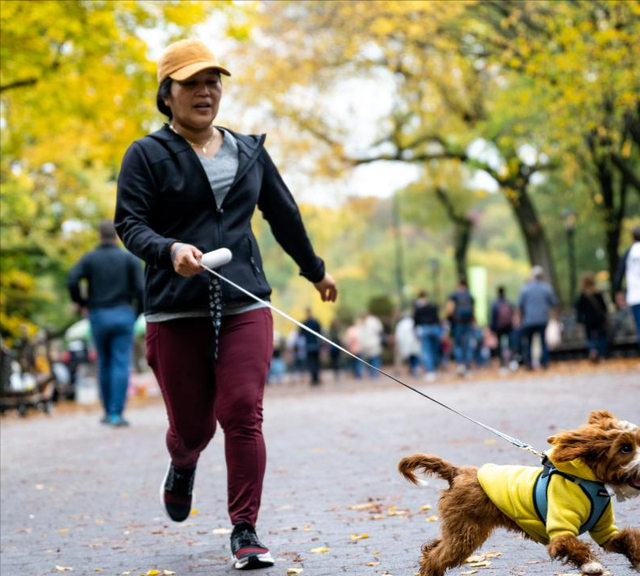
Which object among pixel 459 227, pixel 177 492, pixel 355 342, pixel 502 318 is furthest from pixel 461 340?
pixel 459 227

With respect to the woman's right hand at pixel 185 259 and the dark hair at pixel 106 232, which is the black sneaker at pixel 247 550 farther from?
the dark hair at pixel 106 232

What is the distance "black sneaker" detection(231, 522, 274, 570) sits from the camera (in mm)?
4586

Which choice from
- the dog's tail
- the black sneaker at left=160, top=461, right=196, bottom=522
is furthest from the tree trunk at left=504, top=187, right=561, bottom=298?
the dog's tail

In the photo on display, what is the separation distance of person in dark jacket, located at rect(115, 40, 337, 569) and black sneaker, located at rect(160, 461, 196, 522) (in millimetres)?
201

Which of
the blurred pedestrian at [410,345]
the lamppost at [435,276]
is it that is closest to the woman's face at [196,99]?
the blurred pedestrian at [410,345]

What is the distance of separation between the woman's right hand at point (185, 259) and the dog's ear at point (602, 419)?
5.52 feet

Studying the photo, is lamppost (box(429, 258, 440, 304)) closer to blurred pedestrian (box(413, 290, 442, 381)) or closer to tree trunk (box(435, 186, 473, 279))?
tree trunk (box(435, 186, 473, 279))

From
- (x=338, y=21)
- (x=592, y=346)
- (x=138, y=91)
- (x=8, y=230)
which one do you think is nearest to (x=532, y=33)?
(x=338, y=21)

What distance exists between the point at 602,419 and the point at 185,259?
1.76 m

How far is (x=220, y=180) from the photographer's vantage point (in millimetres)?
4910

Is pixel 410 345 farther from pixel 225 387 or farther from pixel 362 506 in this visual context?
pixel 225 387

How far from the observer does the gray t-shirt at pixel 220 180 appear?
482cm

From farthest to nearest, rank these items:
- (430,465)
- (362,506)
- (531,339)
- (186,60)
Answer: (531,339), (362,506), (186,60), (430,465)

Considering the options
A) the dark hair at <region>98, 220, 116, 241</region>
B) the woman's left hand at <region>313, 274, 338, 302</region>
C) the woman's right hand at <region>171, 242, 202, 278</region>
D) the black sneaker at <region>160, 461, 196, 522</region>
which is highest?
the dark hair at <region>98, 220, 116, 241</region>
